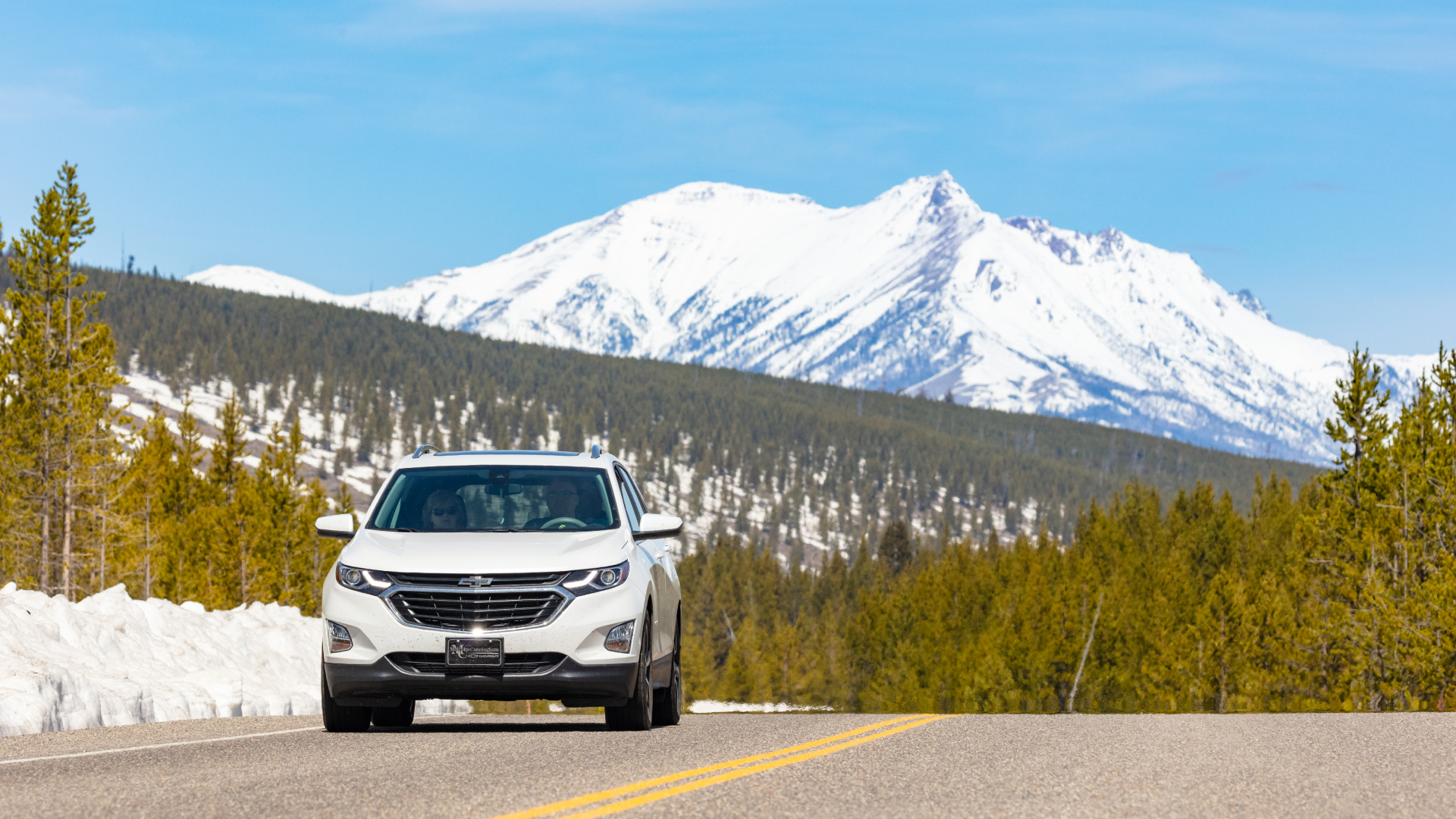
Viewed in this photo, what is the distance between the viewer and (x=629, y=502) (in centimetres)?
1250

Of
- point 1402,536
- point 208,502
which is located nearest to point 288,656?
point 1402,536

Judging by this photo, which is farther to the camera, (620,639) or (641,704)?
(641,704)

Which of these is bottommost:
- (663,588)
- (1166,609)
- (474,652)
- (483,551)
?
(1166,609)


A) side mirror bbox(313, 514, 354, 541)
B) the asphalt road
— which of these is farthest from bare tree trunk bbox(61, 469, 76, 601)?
side mirror bbox(313, 514, 354, 541)

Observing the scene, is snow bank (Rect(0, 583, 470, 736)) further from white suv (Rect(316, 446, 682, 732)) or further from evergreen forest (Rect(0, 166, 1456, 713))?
evergreen forest (Rect(0, 166, 1456, 713))

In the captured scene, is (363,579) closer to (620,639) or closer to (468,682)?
(468,682)

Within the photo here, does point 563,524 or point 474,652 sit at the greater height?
point 563,524

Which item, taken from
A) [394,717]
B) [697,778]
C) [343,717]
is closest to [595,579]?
[343,717]

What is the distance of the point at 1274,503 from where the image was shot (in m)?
110

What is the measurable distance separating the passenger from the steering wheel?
0.66 metres

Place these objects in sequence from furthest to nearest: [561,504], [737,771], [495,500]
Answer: [495,500] → [561,504] → [737,771]

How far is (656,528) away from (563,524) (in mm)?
720

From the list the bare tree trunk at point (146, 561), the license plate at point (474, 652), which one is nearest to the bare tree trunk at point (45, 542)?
the bare tree trunk at point (146, 561)

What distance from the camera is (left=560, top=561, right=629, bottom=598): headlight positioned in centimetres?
1079
